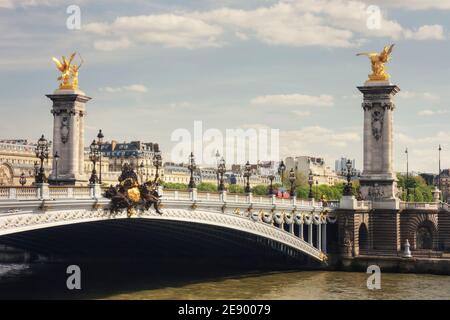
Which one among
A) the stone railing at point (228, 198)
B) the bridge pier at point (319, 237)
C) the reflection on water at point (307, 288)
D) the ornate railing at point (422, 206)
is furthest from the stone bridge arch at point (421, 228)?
the reflection on water at point (307, 288)

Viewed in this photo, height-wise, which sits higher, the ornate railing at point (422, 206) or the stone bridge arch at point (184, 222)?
the ornate railing at point (422, 206)

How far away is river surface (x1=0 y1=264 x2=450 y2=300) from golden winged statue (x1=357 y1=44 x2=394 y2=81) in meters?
22.3

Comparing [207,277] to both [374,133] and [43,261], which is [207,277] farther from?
[374,133]

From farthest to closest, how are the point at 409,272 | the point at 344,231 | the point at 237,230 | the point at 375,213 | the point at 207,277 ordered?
the point at 375,213 < the point at 344,231 < the point at 409,272 < the point at 207,277 < the point at 237,230

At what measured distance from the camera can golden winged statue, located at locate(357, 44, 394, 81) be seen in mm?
88312

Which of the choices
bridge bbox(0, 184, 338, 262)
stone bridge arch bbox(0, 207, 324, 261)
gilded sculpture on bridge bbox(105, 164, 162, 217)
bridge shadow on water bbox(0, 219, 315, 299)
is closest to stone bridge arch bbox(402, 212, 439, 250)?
bridge bbox(0, 184, 338, 262)

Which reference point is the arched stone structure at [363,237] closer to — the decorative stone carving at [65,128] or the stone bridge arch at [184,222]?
the stone bridge arch at [184,222]

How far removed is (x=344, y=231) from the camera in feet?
259

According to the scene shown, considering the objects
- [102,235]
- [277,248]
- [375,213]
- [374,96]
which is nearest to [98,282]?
[102,235]

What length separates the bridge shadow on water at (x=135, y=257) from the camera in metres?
57.3

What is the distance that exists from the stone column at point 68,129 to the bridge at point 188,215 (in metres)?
15.2

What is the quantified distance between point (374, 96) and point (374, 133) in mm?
3419
